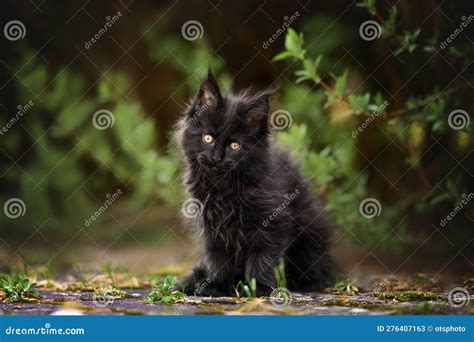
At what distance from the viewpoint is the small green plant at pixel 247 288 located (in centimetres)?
352

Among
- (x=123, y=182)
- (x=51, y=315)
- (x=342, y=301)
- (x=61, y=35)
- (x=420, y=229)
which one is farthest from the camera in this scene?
(x=123, y=182)

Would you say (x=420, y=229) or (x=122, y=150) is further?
(x=122, y=150)

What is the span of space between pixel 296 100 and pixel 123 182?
2.15m

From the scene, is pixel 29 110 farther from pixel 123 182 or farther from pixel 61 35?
pixel 123 182

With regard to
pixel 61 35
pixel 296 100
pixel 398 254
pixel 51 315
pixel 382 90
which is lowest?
pixel 51 315

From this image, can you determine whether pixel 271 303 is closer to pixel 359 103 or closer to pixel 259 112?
pixel 259 112

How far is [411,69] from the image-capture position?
189 inches

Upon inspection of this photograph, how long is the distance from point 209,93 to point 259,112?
0.31m

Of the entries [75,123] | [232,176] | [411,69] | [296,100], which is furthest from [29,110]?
[411,69]

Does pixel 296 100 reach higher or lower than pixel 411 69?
lower

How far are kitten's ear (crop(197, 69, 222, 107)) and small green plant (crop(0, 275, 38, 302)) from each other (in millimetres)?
1424

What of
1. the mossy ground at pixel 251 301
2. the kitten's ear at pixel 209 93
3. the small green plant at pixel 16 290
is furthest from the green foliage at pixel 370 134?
the small green plant at pixel 16 290

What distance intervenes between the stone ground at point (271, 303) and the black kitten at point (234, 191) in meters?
0.26

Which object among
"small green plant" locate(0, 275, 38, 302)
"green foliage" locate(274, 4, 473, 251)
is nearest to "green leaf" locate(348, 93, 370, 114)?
"green foliage" locate(274, 4, 473, 251)
